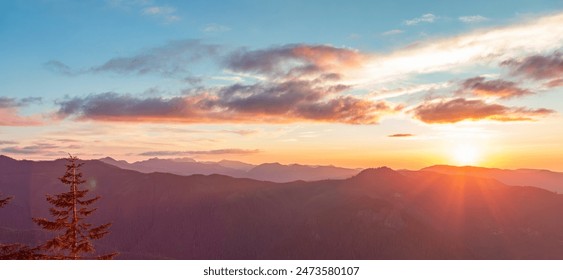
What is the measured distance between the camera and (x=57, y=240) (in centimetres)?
2475

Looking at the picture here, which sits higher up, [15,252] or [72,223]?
[72,223]

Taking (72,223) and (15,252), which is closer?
(15,252)

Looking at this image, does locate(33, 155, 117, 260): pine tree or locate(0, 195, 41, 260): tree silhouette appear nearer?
locate(0, 195, 41, 260): tree silhouette

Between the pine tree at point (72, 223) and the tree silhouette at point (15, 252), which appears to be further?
the pine tree at point (72, 223)
